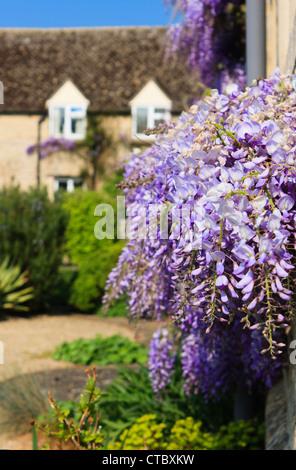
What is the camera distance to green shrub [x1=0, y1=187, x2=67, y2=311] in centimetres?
1049

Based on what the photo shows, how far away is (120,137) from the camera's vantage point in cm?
1859

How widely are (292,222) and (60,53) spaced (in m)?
→ 19.8

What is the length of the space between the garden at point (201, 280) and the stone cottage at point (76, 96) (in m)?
10.7

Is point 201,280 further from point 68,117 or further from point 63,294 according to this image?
point 68,117

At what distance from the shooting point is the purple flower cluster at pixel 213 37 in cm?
621

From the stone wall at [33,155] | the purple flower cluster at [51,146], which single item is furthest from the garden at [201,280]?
the purple flower cluster at [51,146]

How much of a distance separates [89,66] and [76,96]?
1.61 meters


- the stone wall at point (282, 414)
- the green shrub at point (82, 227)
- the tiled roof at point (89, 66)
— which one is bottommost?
the stone wall at point (282, 414)

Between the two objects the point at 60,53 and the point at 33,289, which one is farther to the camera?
the point at 60,53

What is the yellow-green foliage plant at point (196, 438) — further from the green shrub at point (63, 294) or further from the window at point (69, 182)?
the window at point (69, 182)

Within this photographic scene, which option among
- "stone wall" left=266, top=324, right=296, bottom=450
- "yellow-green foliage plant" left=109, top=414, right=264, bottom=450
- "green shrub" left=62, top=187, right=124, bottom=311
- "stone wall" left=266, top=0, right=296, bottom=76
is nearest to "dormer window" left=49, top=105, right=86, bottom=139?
"green shrub" left=62, top=187, right=124, bottom=311

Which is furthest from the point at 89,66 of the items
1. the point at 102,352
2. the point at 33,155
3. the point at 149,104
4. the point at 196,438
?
the point at 196,438

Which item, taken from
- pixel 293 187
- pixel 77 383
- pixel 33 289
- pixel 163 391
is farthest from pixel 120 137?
pixel 293 187

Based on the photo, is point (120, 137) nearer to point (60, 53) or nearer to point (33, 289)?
point (60, 53)
